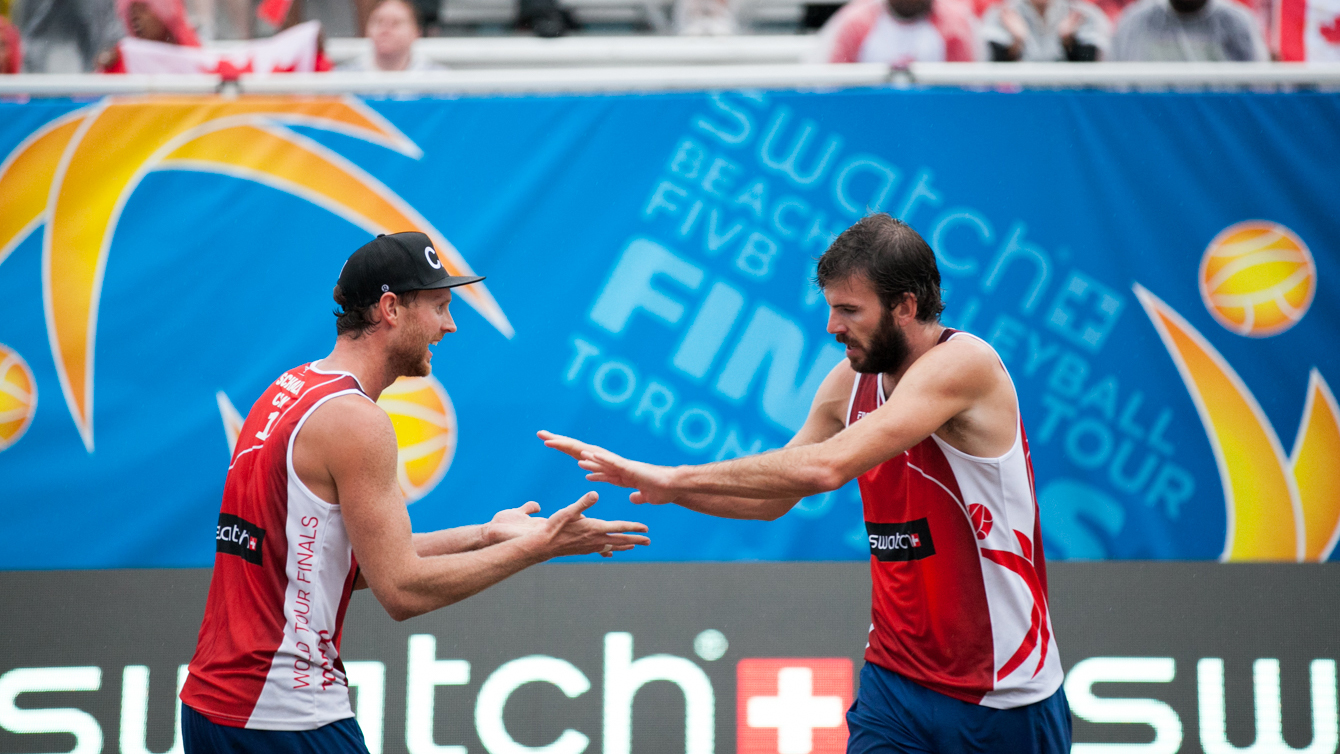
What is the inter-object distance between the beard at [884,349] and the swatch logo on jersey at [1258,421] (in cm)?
198

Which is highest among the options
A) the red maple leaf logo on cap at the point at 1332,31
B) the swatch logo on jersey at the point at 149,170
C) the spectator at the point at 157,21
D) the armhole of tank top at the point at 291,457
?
the spectator at the point at 157,21

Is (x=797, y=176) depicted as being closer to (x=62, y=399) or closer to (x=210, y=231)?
(x=210, y=231)

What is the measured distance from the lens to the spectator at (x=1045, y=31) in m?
5.03

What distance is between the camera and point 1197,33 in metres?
4.98

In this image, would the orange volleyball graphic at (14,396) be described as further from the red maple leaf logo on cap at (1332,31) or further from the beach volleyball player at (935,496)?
the red maple leaf logo on cap at (1332,31)

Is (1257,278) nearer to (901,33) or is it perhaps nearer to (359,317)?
(901,33)

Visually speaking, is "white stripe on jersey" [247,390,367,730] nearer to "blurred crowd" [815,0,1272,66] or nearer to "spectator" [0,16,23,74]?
"blurred crowd" [815,0,1272,66]

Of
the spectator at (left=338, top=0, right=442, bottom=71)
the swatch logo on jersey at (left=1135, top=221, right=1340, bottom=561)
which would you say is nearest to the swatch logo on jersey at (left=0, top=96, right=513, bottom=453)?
the spectator at (left=338, top=0, right=442, bottom=71)

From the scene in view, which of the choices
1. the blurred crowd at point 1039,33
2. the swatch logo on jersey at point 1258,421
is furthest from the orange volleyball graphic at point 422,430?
the swatch logo on jersey at point 1258,421

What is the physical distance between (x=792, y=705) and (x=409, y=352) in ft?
7.70

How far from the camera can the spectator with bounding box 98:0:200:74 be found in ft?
16.5

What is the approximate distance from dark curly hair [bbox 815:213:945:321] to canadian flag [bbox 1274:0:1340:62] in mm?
3336

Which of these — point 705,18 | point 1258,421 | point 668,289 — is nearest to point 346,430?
point 668,289

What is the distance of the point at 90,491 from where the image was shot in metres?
4.30
